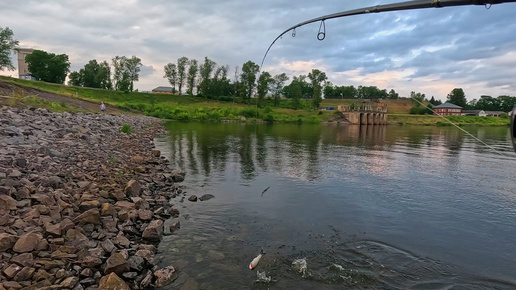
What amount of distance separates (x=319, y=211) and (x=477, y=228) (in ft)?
17.1

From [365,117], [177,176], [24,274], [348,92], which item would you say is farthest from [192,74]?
[24,274]

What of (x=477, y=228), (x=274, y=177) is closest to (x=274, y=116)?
(x=274, y=177)

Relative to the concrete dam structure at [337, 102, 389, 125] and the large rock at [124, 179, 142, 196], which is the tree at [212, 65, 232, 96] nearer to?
the concrete dam structure at [337, 102, 389, 125]

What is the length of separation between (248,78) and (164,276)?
395 feet

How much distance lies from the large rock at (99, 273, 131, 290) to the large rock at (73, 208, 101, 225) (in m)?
2.35

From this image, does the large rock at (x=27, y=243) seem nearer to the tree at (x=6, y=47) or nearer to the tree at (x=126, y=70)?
the tree at (x=6, y=47)

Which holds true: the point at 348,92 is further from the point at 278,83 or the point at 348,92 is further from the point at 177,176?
the point at 177,176

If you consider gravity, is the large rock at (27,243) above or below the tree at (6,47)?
below

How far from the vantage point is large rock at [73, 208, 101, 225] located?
26.2ft

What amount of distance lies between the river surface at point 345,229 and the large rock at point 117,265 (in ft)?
3.34

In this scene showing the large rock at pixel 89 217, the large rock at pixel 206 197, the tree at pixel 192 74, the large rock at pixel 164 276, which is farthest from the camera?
the tree at pixel 192 74

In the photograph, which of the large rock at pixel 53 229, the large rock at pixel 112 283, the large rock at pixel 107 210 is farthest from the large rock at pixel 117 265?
the large rock at pixel 107 210

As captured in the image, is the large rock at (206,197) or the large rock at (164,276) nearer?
the large rock at (164,276)

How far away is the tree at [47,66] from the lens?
106 meters
